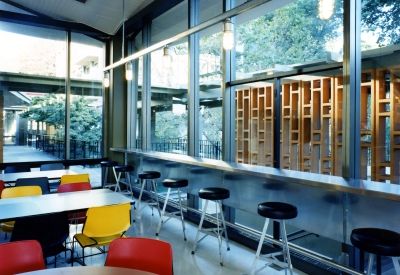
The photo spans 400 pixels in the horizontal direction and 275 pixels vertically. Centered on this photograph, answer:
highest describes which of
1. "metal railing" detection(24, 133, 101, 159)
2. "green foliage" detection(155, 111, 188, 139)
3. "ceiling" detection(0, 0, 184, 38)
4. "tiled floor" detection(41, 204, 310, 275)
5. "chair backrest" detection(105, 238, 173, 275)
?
"ceiling" detection(0, 0, 184, 38)

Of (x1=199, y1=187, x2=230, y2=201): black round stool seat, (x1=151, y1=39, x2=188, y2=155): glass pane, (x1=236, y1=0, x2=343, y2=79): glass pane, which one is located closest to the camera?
(x1=236, y1=0, x2=343, y2=79): glass pane

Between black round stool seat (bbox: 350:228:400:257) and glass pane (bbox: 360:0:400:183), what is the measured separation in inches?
33.9

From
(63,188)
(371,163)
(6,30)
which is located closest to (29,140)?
(6,30)

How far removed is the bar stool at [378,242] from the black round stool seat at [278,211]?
1.78ft

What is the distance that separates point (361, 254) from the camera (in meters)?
2.54

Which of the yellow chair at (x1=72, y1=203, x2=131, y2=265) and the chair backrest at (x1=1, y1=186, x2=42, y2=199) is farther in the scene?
the chair backrest at (x1=1, y1=186, x2=42, y2=199)

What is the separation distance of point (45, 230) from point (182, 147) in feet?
8.93

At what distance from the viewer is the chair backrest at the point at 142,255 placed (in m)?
1.60

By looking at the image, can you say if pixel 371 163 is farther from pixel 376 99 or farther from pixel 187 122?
pixel 187 122

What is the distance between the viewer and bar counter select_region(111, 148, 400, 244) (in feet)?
7.11

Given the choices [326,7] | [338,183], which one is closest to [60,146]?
[338,183]

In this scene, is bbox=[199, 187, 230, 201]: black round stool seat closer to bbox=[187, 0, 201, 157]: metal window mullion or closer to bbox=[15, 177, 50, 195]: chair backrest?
bbox=[187, 0, 201, 157]: metal window mullion

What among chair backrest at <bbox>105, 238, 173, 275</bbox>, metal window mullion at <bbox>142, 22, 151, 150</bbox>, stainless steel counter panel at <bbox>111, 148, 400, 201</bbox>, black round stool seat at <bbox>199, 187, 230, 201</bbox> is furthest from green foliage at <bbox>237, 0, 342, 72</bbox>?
metal window mullion at <bbox>142, 22, 151, 150</bbox>

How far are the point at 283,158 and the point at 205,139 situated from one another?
1.34 metres
